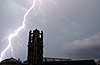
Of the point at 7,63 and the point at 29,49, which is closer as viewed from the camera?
the point at 29,49

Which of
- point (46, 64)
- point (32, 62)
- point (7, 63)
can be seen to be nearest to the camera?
point (32, 62)

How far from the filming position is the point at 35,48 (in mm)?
43812

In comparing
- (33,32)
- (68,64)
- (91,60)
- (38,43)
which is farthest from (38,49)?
(91,60)

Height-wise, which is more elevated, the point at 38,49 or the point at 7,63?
the point at 38,49

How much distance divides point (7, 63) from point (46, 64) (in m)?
17.3

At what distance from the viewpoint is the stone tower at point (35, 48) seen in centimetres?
4326

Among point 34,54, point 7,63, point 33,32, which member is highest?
point 33,32

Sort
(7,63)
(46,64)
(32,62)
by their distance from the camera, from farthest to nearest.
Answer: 1. (7,63)
2. (46,64)
3. (32,62)

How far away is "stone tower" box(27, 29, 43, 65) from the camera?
43256 mm

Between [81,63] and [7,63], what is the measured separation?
2726 centimetres

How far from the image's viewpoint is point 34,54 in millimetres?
43531

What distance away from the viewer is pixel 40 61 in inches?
1714

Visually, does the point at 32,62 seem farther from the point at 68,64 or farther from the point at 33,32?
the point at 68,64

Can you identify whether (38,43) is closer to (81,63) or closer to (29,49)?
(29,49)
